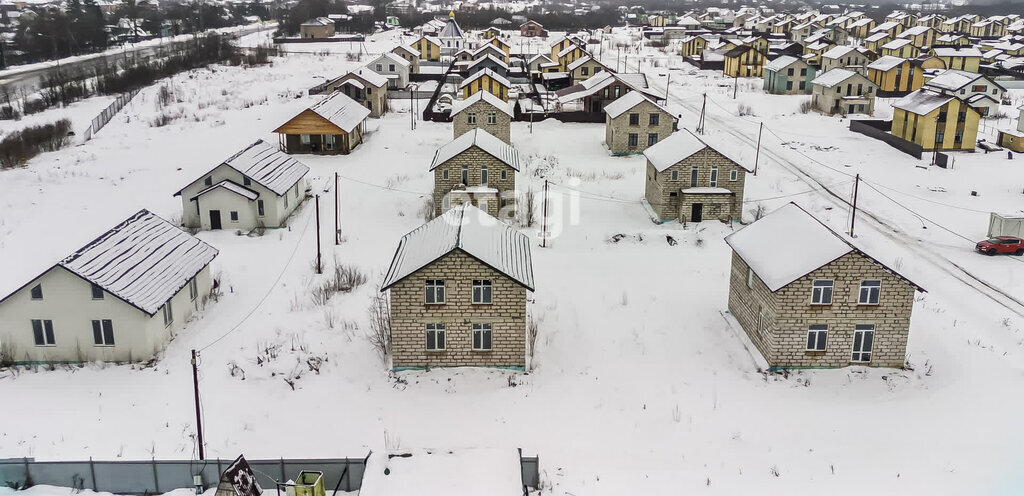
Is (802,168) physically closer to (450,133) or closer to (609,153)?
(609,153)

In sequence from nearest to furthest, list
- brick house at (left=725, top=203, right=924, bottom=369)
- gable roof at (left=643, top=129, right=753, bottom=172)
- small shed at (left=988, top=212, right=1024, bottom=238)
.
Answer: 1. brick house at (left=725, top=203, right=924, bottom=369)
2. small shed at (left=988, top=212, right=1024, bottom=238)
3. gable roof at (left=643, top=129, right=753, bottom=172)

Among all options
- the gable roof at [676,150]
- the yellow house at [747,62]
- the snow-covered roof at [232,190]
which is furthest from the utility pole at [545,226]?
the yellow house at [747,62]

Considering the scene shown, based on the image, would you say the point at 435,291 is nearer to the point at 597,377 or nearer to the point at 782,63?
the point at 597,377

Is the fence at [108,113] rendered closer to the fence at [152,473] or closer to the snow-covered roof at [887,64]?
the fence at [152,473]

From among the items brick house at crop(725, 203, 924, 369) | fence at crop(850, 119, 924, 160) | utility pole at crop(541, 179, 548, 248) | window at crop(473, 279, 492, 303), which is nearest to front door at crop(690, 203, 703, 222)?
utility pole at crop(541, 179, 548, 248)

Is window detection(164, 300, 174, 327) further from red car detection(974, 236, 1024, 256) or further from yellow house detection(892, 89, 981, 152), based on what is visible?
yellow house detection(892, 89, 981, 152)

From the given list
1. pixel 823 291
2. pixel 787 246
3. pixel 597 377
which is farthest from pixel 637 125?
pixel 597 377

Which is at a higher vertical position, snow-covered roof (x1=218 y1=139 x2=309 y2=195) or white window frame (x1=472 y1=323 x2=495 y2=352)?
snow-covered roof (x1=218 y1=139 x2=309 y2=195)
